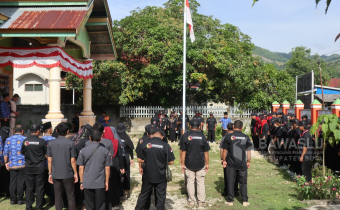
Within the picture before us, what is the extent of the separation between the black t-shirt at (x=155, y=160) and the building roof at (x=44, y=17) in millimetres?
3889

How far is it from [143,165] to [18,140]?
2.79 metres

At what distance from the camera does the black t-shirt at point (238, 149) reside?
247 inches

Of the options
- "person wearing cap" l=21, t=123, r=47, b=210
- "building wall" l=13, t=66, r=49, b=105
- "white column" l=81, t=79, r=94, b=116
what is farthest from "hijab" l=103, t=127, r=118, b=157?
"building wall" l=13, t=66, r=49, b=105

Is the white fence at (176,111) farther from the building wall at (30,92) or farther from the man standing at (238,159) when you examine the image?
the man standing at (238,159)

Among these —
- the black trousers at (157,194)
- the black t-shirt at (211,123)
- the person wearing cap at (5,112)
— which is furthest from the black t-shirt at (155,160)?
the black t-shirt at (211,123)

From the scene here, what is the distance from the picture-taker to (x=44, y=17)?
7.98 m

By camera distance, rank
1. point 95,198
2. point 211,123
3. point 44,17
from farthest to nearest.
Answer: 1. point 211,123
2. point 44,17
3. point 95,198

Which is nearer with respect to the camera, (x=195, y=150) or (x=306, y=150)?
(x=195, y=150)

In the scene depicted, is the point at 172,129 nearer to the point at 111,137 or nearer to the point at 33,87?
the point at 111,137

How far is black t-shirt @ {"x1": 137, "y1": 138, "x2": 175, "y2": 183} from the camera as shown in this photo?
520 centimetres

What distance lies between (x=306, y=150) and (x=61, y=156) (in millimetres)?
5835

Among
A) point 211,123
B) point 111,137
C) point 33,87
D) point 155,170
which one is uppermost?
point 33,87

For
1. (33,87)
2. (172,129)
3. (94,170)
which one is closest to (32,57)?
(94,170)

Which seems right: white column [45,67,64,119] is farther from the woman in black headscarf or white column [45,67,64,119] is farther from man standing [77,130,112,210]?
man standing [77,130,112,210]
